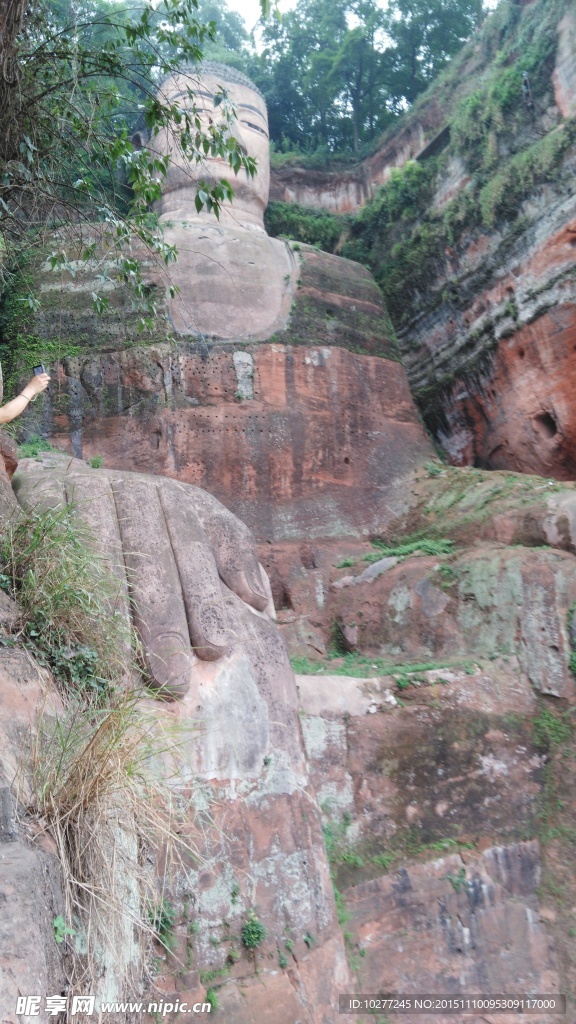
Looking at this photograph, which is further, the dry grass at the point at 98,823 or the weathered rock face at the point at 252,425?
the weathered rock face at the point at 252,425

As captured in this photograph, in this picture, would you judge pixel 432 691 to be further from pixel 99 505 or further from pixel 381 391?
pixel 381 391

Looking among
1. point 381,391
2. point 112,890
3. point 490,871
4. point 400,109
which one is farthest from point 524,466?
point 400,109

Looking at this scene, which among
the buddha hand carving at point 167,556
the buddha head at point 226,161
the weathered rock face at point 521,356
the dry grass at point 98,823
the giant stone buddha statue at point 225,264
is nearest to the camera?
the dry grass at point 98,823

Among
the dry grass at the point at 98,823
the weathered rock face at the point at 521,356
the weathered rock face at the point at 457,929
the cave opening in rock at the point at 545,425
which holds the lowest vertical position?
the weathered rock face at the point at 457,929

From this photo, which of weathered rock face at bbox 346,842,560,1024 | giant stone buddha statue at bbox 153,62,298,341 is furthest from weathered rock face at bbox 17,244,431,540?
weathered rock face at bbox 346,842,560,1024

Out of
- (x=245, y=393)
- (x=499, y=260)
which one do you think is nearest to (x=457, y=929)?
(x=245, y=393)

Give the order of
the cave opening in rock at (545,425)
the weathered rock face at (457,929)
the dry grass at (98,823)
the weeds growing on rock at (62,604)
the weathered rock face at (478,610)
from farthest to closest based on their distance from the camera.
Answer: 1. the cave opening in rock at (545,425)
2. the weathered rock face at (478,610)
3. the weathered rock face at (457,929)
4. the weeds growing on rock at (62,604)
5. the dry grass at (98,823)

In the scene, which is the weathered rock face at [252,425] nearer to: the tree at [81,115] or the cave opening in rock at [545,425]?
the cave opening in rock at [545,425]

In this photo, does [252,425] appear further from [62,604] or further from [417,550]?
[62,604]

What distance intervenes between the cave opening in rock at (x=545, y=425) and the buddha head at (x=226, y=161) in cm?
582

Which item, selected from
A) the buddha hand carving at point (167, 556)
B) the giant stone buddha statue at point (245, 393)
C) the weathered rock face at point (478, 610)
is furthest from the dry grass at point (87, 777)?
the giant stone buddha statue at point (245, 393)

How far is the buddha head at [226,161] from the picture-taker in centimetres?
1359

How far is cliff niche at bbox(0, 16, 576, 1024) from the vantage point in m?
5.02

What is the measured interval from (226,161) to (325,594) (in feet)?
25.8
